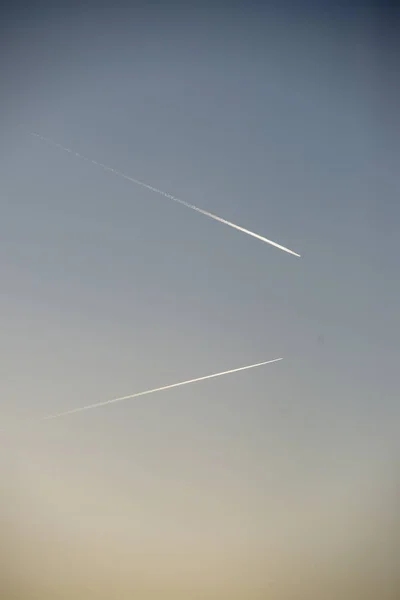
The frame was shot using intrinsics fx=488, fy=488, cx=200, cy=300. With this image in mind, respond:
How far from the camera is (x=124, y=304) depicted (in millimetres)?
1301

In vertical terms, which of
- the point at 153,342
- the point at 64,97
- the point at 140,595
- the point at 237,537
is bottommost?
the point at 140,595

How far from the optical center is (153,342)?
1.29 metres

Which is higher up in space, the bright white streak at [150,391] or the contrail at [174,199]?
the contrail at [174,199]

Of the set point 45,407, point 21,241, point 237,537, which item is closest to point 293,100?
point 21,241

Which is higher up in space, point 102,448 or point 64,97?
point 64,97

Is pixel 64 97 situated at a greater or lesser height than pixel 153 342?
greater

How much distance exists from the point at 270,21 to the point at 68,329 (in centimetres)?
97

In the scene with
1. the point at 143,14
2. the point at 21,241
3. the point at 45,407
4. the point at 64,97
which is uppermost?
the point at 143,14

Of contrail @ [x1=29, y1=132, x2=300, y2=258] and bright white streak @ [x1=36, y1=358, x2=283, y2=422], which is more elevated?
contrail @ [x1=29, y1=132, x2=300, y2=258]

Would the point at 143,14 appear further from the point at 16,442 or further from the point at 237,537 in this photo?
the point at 237,537

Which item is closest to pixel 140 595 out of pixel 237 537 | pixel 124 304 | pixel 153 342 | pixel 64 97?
pixel 237 537

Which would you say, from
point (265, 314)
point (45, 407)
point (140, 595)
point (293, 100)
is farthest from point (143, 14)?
point (140, 595)

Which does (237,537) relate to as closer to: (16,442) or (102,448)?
(102,448)

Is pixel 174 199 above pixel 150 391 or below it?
above
